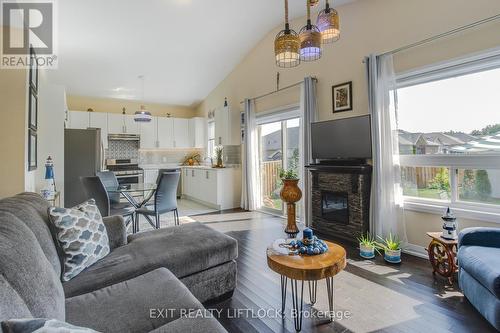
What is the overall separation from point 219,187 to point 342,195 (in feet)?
9.94

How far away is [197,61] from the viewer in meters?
5.68

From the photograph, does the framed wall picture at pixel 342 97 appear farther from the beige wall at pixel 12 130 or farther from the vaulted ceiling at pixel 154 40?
the beige wall at pixel 12 130

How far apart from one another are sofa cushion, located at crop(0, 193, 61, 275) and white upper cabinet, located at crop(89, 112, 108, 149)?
18.4 feet

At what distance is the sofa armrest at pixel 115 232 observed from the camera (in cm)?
213

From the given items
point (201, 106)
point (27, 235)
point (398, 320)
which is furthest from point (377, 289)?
point (201, 106)

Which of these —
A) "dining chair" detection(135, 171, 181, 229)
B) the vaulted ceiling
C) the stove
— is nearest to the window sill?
the vaulted ceiling

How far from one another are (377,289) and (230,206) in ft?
13.5

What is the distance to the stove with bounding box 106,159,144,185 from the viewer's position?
6477mm

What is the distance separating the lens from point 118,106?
24.1 feet

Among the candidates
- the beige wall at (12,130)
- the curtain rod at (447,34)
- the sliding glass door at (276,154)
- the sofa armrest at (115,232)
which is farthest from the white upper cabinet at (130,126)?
the curtain rod at (447,34)

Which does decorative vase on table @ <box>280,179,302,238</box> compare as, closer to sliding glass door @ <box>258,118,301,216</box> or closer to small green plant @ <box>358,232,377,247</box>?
small green plant @ <box>358,232,377,247</box>

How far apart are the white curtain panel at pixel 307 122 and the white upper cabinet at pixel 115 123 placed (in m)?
5.17

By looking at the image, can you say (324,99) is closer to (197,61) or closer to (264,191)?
(264,191)

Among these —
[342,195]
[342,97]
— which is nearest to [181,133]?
[342,97]
